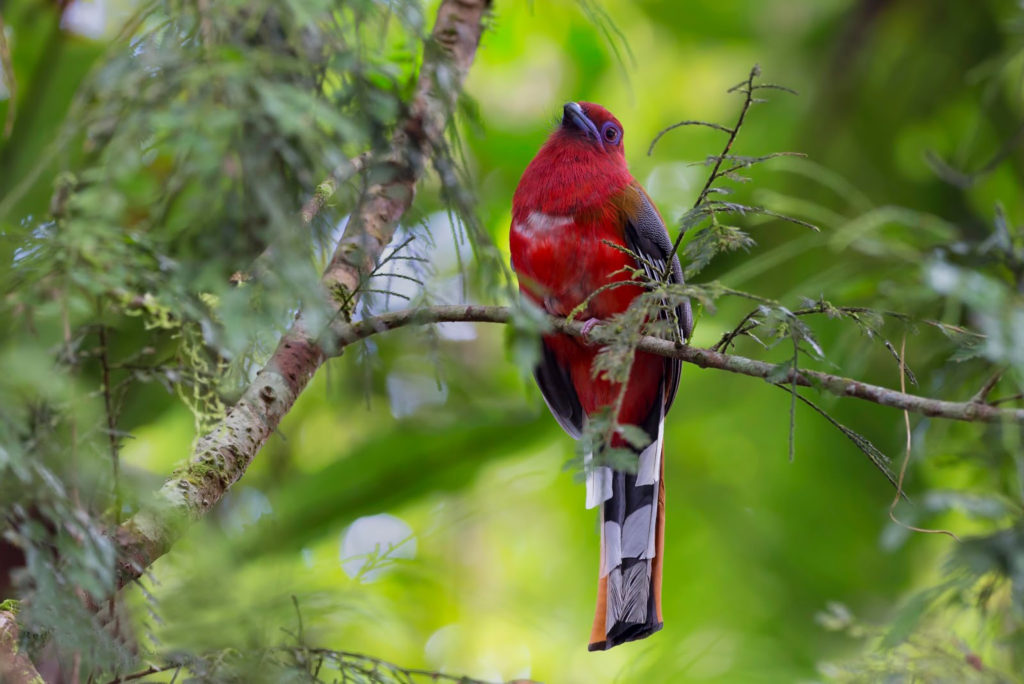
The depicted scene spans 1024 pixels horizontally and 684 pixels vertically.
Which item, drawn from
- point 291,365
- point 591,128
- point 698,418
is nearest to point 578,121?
point 591,128

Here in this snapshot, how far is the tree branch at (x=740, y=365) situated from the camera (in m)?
1.45

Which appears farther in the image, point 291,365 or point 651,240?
point 651,240

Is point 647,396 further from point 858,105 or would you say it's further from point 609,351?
point 858,105

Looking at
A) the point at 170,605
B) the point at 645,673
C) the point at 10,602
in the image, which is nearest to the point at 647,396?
the point at 645,673

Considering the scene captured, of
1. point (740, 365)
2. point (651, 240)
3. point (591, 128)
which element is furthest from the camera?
point (591, 128)

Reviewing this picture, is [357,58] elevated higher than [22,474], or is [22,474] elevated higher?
[357,58]

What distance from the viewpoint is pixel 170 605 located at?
186cm

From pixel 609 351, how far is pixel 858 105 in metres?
3.54

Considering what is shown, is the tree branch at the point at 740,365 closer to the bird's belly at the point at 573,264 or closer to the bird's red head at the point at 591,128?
the bird's belly at the point at 573,264

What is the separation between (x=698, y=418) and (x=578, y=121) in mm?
1786

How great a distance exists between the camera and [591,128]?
10.8 feet

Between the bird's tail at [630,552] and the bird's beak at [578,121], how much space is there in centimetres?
104

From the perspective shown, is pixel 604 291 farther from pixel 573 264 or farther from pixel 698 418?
pixel 698 418

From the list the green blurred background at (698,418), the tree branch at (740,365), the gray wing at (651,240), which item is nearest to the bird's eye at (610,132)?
the green blurred background at (698,418)
